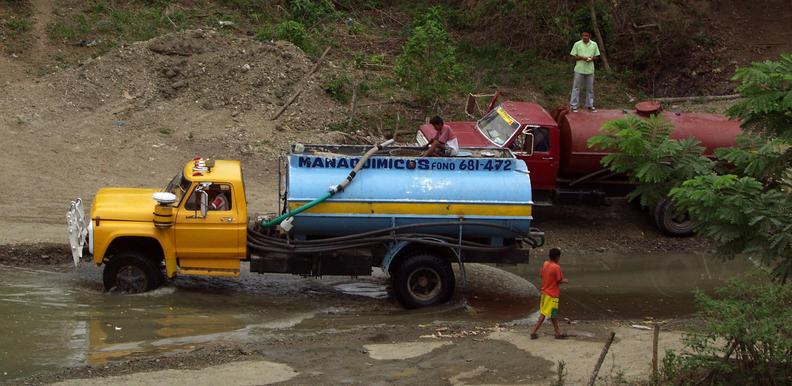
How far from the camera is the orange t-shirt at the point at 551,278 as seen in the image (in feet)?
42.5

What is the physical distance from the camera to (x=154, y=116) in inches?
872

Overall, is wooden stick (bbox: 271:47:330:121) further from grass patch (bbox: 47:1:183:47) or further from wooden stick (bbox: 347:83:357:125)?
grass patch (bbox: 47:1:183:47)

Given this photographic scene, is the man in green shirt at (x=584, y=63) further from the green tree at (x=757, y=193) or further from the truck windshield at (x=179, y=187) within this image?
the green tree at (x=757, y=193)

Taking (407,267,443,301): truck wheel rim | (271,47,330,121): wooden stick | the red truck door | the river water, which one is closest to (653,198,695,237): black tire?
the river water

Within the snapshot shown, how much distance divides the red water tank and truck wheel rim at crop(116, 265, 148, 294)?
799 cm

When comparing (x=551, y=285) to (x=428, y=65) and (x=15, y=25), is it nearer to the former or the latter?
(x=428, y=65)

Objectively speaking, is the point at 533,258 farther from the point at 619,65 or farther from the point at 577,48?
the point at 619,65

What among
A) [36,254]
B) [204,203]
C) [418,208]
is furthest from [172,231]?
[418,208]

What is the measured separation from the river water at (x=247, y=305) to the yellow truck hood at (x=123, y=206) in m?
1.14

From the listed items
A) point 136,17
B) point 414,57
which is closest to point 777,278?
point 414,57

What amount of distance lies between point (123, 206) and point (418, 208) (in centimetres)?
402

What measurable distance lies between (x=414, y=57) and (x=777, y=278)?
13.6m

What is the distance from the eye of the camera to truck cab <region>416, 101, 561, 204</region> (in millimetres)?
18094

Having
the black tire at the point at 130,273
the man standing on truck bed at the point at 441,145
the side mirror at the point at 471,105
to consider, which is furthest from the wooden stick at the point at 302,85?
the black tire at the point at 130,273
